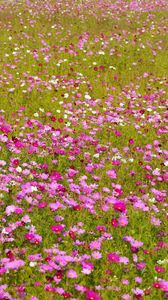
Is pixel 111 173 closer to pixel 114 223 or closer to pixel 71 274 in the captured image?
pixel 114 223

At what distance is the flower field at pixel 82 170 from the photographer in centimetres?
432

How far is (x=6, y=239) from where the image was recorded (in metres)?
4.57

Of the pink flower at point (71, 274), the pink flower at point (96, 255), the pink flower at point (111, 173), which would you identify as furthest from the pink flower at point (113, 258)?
the pink flower at point (111, 173)

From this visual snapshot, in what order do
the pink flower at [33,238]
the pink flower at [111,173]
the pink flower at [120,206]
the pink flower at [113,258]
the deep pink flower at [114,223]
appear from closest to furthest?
the pink flower at [113,258], the pink flower at [33,238], the deep pink flower at [114,223], the pink flower at [120,206], the pink flower at [111,173]

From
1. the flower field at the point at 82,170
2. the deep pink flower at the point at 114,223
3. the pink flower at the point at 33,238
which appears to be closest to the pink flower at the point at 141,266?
the flower field at the point at 82,170

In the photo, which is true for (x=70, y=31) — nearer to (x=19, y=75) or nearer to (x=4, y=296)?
(x=19, y=75)

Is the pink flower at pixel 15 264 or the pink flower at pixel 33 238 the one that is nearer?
the pink flower at pixel 15 264

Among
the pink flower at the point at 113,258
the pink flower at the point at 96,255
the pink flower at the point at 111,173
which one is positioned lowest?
the pink flower at the point at 111,173

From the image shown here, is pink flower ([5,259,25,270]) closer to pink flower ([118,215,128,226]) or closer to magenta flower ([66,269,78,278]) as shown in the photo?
magenta flower ([66,269,78,278])

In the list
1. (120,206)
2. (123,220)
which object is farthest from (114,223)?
(120,206)

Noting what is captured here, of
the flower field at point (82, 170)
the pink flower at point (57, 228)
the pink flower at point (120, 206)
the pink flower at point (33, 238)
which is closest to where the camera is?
the flower field at point (82, 170)

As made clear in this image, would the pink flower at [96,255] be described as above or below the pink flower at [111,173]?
above

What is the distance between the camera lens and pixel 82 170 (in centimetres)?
665

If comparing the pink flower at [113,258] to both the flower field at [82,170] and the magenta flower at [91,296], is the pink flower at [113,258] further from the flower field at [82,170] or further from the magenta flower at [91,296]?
the magenta flower at [91,296]
